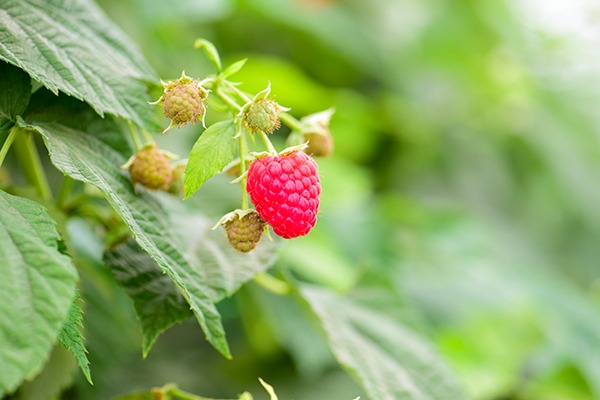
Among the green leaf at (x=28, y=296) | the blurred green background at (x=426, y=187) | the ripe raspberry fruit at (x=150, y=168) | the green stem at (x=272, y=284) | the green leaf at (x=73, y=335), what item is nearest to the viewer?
the green leaf at (x=28, y=296)

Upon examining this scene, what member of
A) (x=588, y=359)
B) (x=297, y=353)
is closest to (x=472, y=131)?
(x=588, y=359)

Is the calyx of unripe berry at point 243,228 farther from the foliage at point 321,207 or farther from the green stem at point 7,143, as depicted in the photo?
the green stem at point 7,143

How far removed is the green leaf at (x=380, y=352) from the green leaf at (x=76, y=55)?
1.16 feet

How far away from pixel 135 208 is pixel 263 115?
0.17m

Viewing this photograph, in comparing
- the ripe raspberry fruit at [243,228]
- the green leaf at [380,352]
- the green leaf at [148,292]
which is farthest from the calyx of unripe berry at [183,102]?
the green leaf at [380,352]

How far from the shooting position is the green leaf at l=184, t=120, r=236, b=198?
0.69 meters

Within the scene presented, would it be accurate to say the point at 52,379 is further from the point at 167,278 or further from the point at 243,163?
the point at 243,163

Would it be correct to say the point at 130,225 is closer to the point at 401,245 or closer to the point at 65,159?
the point at 65,159

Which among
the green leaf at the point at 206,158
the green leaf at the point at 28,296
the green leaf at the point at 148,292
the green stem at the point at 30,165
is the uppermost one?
the green stem at the point at 30,165

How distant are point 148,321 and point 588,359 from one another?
1.37 metres

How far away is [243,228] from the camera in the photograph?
715mm

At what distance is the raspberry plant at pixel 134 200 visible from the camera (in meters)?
0.59

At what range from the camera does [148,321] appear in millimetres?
795

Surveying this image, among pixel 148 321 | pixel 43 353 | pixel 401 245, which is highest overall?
pixel 401 245
